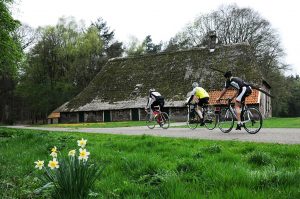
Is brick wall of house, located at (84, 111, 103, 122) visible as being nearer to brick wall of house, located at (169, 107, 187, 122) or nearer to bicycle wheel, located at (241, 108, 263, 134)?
brick wall of house, located at (169, 107, 187, 122)

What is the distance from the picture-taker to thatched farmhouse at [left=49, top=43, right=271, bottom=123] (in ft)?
128

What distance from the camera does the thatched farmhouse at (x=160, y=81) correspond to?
39125mm

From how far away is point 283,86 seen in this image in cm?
4909

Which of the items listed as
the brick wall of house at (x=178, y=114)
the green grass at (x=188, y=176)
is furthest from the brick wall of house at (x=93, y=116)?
the green grass at (x=188, y=176)

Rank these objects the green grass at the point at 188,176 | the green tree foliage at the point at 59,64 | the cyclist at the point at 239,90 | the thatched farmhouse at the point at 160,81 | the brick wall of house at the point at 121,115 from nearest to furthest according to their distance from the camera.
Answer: the green grass at the point at 188,176
the cyclist at the point at 239,90
the thatched farmhouse at the point at 160,81
the brick wall of house at the point at 121,115
the green tree foliage at the point at 59,64

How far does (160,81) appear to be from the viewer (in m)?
42.9

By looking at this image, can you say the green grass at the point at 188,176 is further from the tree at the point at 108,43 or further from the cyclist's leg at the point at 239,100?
the tree at the point at 108,43

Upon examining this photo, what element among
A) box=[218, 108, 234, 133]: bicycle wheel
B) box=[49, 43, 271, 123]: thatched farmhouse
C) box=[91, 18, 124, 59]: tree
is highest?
box=[91, 18, 124, 59]: tree

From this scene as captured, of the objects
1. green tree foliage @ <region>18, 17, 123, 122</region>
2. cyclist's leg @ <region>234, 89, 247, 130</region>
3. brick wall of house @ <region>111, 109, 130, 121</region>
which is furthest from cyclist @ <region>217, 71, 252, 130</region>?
green tree foliage @ <region>18, 17, 123, 122</region>

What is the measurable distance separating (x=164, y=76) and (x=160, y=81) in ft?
3.23

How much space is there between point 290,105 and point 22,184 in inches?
2567

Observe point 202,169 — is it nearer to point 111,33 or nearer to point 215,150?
point 215,150

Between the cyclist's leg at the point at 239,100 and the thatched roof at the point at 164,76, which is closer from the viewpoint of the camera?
the cyclist's leg at the point at 239,100

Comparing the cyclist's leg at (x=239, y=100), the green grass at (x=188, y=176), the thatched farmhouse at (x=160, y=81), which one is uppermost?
the thatched farmhouse at (x=160, y=81)
